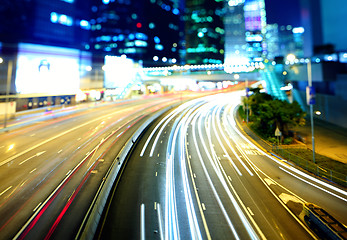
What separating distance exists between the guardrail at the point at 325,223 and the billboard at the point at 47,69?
58.7 metres

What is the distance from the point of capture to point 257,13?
7298 inches

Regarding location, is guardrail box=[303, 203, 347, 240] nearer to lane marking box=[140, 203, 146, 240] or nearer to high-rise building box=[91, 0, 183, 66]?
lane marking box=[140, 203, 146, 240]

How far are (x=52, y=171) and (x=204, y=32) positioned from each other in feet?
571

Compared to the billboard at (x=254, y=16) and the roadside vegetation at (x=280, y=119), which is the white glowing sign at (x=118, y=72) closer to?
the roadside vegetation at (x=280, y=119)

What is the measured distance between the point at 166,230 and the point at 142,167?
32.2ft

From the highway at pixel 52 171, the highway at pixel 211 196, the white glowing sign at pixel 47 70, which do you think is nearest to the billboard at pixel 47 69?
the white glowing sign at pixel 47 70

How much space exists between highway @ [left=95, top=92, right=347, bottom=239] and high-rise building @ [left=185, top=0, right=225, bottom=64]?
15667 cm

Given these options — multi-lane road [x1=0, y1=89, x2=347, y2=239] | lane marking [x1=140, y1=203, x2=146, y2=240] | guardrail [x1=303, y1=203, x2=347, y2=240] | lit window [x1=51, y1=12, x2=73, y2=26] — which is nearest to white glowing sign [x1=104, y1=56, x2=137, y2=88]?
lit window [x1=51, y1=12, x2=73, y2=26]

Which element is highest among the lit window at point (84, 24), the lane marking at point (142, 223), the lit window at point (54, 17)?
the lit window at point (84, 24)

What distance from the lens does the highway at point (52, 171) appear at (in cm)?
1212

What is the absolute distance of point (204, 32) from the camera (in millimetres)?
169875

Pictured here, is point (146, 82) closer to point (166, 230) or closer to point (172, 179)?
point (172, 179)

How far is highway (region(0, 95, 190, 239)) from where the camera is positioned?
12125 mm

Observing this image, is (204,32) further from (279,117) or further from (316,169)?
(316,169)
